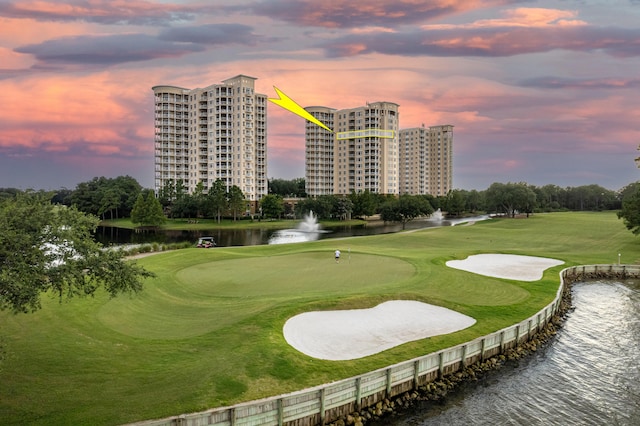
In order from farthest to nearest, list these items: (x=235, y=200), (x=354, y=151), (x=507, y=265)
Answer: (x=354, y=151)
(x=235, y=200)
(x=507, y=265)

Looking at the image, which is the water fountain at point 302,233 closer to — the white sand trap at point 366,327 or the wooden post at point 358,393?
the white sand trap at point 366,327

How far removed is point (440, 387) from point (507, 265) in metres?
27.9

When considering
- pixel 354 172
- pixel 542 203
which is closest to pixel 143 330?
pixel 354 172

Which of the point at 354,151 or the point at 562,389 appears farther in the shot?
the point at 354,151

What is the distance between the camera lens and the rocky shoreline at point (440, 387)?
1480 cm

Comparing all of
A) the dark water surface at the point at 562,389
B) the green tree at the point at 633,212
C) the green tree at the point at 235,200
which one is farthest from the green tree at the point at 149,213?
the dark water surface at the point at 562,389

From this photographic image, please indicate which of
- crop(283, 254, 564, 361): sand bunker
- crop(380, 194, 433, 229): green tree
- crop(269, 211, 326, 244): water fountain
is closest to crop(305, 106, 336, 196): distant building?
crop(269, 211, 326, 244): water fountain

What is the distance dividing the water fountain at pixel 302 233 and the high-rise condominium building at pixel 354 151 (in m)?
45.1

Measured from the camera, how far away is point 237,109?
133 meters

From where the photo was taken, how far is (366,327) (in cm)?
2105

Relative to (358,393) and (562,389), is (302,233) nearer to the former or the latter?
(562,389)

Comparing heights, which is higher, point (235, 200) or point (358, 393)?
point (235, 200)

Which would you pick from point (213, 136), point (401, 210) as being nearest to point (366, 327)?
point (401, 210)

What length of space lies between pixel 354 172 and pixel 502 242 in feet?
353
